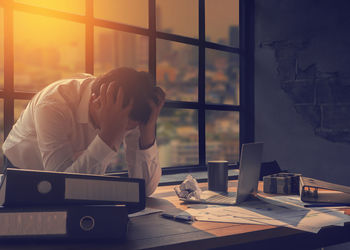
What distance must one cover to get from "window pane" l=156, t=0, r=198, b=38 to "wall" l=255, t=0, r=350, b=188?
1.92 ft

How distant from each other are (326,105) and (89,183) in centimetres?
217

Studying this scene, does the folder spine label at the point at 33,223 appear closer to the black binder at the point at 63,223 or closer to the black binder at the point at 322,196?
the black binder at the point at 63,223

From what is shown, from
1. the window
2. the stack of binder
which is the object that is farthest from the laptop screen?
Result: the window

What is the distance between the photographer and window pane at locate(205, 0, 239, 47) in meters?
2.76

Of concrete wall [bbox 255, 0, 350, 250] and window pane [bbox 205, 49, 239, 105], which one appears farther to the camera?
window pane [bbox 205, 49, 239, 105]

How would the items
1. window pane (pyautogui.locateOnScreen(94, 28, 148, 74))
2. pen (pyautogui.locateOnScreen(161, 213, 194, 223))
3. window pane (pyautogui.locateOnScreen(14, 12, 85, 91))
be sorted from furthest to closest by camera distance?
window pane (pyautogui.locateOnScreen(94, 28, 148, 74)) → window pane (pyautogui.locateOnScreen(14, 12, 85, 91)) → pen (pyautogui.locateOnScreen(161, 213, 194, 223))

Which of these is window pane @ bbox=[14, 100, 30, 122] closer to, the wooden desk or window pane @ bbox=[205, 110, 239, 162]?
the wooden desk

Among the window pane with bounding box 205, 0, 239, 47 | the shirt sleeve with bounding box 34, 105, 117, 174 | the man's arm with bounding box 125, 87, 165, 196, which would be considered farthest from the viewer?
the window pane with bounding box 205, 0, 239, 47

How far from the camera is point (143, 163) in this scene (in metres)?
1.58

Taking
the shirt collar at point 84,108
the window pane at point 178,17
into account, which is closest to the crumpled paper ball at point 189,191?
the shirt collar at point 84,108

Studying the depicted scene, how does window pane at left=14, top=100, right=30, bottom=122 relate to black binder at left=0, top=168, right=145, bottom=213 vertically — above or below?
above

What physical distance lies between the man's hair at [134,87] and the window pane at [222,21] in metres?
1.44

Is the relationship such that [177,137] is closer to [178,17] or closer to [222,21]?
[178,17]

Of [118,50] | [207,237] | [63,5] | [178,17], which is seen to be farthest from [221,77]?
[207,237]
